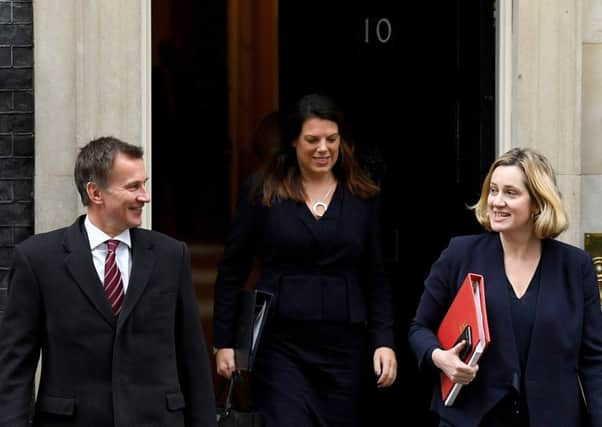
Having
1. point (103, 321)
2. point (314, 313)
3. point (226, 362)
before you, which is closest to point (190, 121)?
point (226, 362)

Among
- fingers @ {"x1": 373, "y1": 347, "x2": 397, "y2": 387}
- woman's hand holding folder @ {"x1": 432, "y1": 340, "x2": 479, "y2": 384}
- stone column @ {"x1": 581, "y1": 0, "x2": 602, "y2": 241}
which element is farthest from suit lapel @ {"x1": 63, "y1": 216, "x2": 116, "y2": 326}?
stone column @ {"x1": 581, "y1": 0, "x2": 602, "y2": 241}

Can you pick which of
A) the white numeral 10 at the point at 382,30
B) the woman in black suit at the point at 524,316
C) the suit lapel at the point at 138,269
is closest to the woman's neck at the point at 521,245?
the woman in black suit at the point at 524,316

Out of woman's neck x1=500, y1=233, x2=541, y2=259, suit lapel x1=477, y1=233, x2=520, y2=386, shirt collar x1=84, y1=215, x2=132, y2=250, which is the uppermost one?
Result: shirt collar x1=84, y1=215, x2=132, y2=250

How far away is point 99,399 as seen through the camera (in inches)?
197

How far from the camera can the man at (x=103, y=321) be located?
4984mm

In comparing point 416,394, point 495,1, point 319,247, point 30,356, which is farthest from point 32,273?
point 416,394

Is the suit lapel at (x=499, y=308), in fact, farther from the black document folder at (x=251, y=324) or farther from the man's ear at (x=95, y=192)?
the man's ear at (x=95, y=192)

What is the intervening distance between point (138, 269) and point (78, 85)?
6.45ft

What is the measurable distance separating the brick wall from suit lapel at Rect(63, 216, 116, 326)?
1883mm

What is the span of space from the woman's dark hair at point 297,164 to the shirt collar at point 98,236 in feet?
4.65

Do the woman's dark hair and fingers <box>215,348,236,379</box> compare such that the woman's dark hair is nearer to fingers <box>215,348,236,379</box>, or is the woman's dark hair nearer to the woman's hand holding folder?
fingers <box>215,348,236,379</box>

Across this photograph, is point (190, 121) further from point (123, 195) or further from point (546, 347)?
point (546, 347)

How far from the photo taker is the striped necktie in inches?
200

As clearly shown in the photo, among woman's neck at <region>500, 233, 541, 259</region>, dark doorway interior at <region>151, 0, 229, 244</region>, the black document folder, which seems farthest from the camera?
dark doorway interior at <region>151, 0, 229, 244</region>
